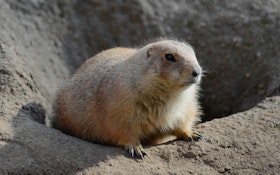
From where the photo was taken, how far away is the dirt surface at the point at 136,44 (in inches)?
201

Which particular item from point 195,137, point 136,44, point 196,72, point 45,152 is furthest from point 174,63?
point 136,44

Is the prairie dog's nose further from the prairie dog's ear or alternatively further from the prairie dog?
the prairie dog's ear

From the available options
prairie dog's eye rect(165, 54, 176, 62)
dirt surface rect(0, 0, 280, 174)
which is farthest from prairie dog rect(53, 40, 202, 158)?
dirt surface rect(0, 0, 280, 174)

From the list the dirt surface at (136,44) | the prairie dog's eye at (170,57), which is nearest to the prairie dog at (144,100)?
the prairie dog's eye at (170,57)

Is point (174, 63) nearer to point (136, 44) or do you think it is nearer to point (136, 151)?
point (136, 151)

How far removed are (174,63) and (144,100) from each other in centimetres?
46

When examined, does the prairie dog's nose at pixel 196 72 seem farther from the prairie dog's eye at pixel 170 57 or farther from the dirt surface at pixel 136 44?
the dirt surface at pixel 136 44

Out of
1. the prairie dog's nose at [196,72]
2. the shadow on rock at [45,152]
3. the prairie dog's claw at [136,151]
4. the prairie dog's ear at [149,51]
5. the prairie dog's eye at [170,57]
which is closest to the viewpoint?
the shadow on rock at [45,152]

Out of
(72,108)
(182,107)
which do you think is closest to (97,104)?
(72,108)

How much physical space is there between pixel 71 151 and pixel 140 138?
718 millimetres

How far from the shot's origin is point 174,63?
526cm

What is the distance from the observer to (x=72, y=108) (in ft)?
19.8

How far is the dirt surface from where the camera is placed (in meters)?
5.10

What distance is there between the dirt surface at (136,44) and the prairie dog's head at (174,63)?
2.21 ft
